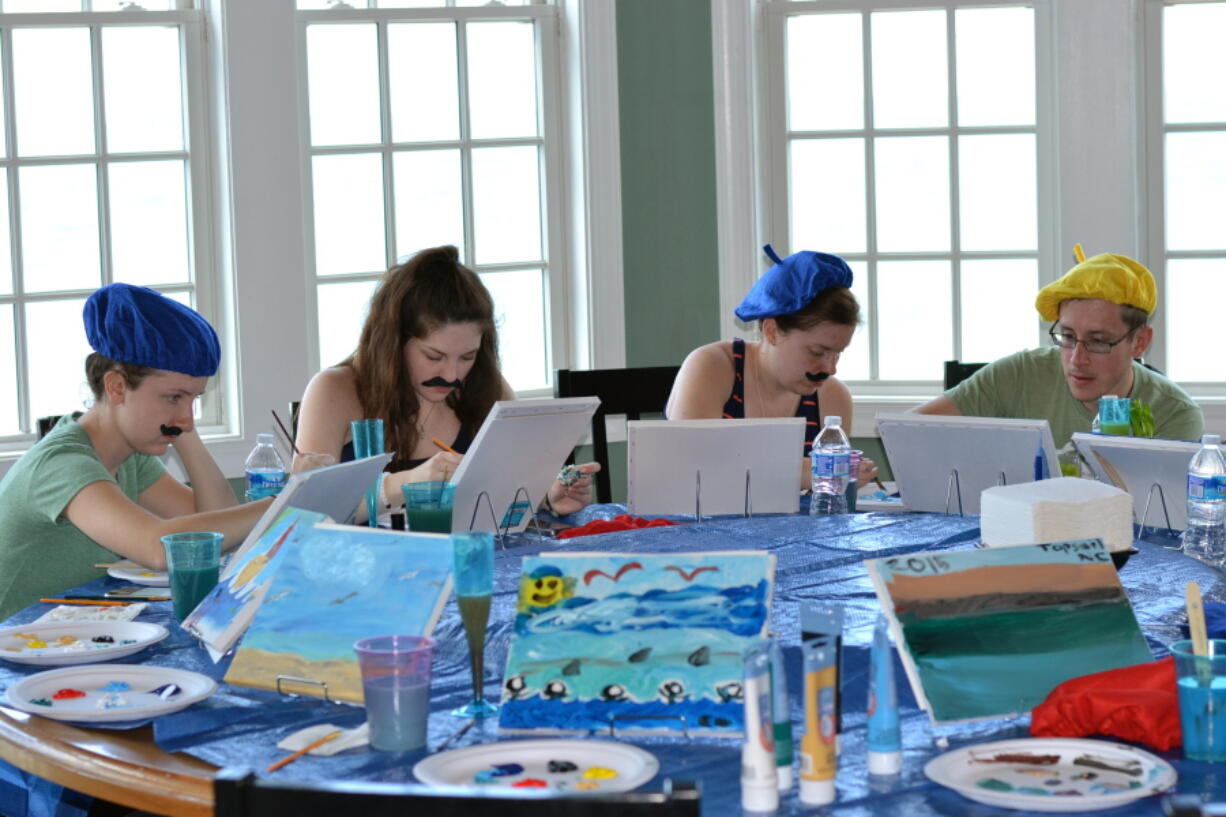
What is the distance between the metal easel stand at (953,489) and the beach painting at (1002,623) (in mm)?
1033

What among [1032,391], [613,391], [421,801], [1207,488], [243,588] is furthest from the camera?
[613,391]

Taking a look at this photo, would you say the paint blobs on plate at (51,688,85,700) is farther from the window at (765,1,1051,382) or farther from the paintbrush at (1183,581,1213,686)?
the window at (765,1,1051,382)

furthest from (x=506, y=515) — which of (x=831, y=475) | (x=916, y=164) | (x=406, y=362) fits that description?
(x=916, y=164)

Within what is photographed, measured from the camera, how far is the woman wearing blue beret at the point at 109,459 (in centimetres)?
217

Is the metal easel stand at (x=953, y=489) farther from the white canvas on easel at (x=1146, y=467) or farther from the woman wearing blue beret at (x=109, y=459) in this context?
the woman wearing blue beret at (x=109, y=459)

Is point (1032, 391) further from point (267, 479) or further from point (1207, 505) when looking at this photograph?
point (267, 479)

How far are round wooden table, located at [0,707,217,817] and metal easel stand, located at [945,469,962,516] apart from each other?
62.9 inches

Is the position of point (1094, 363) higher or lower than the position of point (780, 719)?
higher

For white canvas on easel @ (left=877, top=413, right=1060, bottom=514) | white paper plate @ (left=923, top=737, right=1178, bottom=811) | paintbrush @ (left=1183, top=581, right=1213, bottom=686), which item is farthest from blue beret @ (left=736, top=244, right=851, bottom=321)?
white paper plate @ (left=923, top=737, right=1178, bottom=811)

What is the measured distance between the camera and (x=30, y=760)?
1435mm

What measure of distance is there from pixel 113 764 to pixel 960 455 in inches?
65.6

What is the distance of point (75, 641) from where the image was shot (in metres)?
1.78

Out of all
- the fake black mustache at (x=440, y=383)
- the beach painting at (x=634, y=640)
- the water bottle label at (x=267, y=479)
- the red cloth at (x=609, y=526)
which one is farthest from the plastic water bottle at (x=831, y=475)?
the beach painting at (x=634, y=640)

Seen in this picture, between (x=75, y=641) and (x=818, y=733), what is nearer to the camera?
(x=818, y=733)
